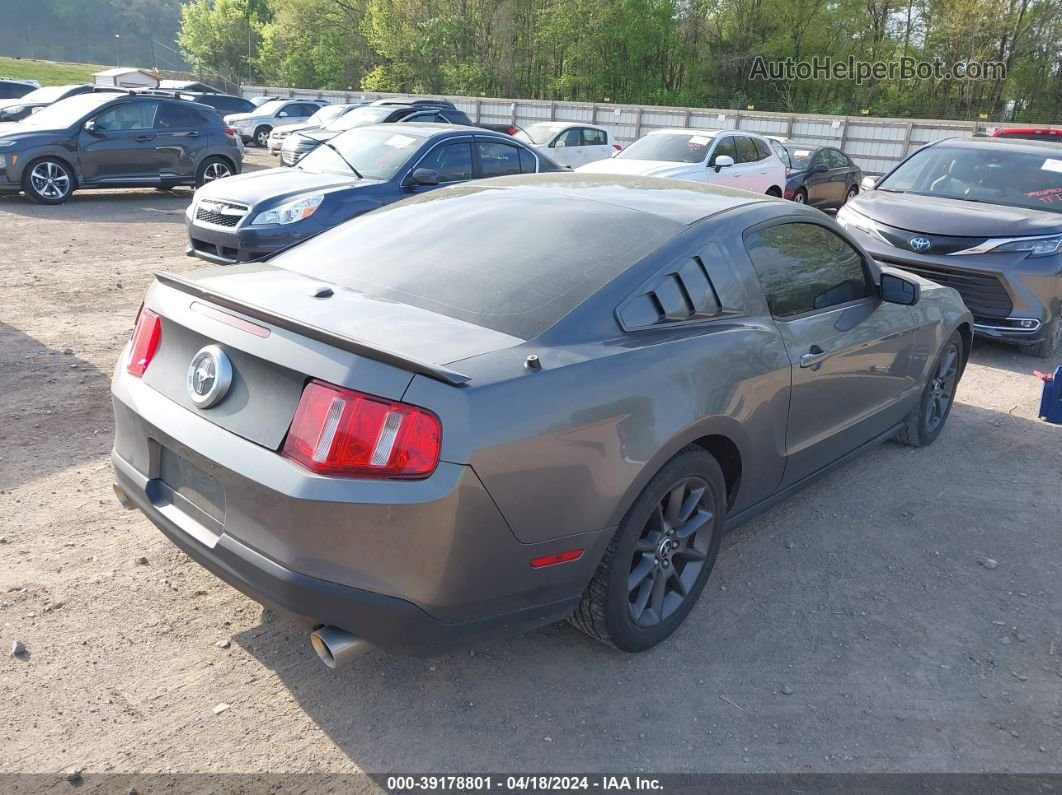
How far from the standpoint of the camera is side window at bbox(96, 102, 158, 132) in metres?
13.2

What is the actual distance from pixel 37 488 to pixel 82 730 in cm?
185

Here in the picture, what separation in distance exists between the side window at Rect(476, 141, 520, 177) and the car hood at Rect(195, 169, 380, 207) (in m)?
1.45

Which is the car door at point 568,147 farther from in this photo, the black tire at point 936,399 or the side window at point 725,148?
the black tire at point 936,399

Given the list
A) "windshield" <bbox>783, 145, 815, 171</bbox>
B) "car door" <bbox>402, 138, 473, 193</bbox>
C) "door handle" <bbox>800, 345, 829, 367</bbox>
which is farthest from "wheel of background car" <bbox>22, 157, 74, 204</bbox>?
"door handle" <bbox>800, 345, 829, 367</bbox>

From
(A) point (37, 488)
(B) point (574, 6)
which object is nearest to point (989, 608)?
(A) point (37, 488)

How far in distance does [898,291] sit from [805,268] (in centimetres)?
66

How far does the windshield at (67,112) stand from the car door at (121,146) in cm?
20

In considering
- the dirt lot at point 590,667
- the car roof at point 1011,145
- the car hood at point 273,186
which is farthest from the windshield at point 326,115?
the dirt lot at point 590,667

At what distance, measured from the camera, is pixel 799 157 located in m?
16.4

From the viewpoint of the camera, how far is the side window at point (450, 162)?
362 inches

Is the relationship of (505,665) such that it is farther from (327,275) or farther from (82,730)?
(327,275)

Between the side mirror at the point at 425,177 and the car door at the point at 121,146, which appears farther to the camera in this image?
the car door at the point at 121,146

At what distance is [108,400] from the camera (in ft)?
17.2

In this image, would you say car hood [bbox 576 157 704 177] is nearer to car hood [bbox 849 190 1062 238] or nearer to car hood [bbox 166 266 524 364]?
car hood [bbox 849 190 1062 238]
